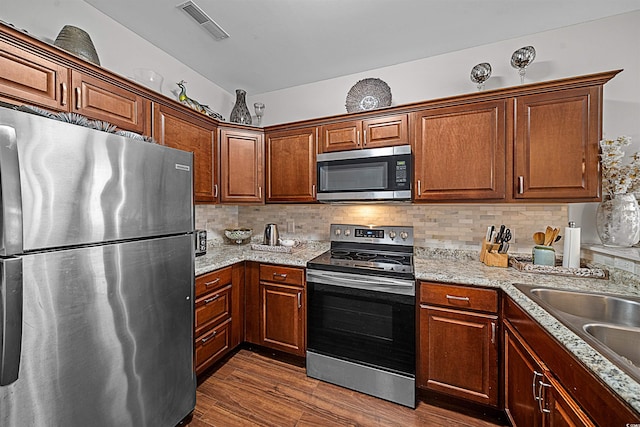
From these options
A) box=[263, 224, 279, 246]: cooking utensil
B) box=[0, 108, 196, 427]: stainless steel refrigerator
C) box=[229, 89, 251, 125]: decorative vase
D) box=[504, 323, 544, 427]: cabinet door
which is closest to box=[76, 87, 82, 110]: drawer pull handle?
box=[0, 108, 196, 427]: stainless steel refrigerator

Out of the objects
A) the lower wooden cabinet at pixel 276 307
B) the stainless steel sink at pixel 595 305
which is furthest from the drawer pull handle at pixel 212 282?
the stainless steel sink at pixel 595 305

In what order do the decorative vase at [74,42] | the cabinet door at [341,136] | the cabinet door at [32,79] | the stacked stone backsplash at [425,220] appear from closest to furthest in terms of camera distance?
the cabinet door at [32,79] < the decorative vase at [74,42] < the stacked stone backsplash at [425,220] < the cabinet door at [341,136]

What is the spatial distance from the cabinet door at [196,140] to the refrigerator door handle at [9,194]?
1.08 meters

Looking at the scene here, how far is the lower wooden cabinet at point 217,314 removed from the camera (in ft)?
6.24

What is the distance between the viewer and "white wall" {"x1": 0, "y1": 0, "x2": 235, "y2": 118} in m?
1.52

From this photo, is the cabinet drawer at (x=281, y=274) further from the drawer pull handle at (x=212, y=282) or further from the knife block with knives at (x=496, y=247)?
the knife block with knives at (x=496, y=247)

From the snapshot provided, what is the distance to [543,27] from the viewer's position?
1973 millimetres

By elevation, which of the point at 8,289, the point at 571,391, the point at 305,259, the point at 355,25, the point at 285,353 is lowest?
the point at 285,353

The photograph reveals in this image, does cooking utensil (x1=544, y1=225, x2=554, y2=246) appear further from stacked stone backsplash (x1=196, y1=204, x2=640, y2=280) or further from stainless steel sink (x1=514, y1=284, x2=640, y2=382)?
stainless steel sink (x1=514, y1=284, x2=640, y2=382)

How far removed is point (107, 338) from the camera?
1145 mm

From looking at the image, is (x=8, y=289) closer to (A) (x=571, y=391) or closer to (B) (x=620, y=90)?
(A) (x=571, y=391)

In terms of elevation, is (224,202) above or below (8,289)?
above

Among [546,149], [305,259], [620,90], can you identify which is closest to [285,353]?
[305,259]

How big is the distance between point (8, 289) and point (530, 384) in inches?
81.9
